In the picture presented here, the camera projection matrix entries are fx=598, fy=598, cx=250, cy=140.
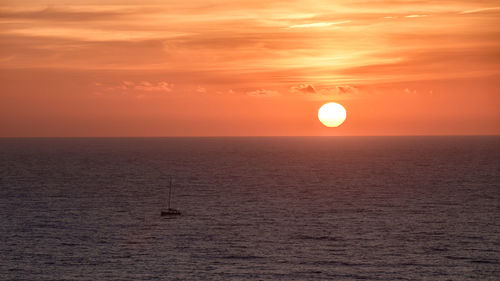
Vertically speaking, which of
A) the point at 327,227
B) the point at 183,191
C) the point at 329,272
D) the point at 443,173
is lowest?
the point at 329,272

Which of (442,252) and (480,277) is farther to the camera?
(442,252)

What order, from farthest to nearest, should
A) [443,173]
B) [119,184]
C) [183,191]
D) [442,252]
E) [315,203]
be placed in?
[443,173] < [119,184] < [183,191] < [315,203] < [442,252]

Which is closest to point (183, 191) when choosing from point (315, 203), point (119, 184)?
point (119, 184)

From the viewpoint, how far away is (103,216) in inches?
4149

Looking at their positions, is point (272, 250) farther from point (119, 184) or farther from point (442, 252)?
point (119, 184)

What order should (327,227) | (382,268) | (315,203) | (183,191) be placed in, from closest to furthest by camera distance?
1. (382,268)
2. (327,227)
3. (315,203)
4. (183,191)

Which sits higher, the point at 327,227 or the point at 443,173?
the point at 443,173

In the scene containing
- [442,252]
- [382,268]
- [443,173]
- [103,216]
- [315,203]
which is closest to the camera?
[382,268]

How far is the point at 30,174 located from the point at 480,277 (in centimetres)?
16643

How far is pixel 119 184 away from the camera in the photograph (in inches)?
6550

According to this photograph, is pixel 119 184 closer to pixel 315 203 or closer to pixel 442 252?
pixel 315 203

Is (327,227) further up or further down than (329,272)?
further up

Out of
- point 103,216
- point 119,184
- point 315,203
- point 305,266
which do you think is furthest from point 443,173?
point 305,266

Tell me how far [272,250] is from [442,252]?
2128 centimetres
